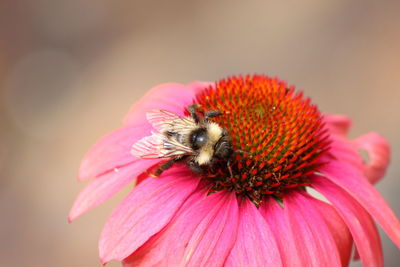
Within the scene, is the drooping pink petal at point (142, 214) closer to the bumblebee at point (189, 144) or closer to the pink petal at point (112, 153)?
the bumblebee at point (189, 144)

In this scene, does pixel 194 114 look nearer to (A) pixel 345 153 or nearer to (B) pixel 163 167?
(B) pixel 163 167

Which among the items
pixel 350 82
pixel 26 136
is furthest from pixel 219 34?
pixel 26 136

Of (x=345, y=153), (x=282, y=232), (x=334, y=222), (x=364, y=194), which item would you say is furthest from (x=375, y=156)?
(x=282, y=232)

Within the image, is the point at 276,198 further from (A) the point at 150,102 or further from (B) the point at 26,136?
(B) the point at 26,136

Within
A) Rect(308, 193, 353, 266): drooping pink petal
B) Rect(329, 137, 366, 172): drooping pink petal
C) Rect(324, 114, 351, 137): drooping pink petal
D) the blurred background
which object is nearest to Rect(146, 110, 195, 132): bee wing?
Rect(308, 193, 353, 266): drooping pink petal

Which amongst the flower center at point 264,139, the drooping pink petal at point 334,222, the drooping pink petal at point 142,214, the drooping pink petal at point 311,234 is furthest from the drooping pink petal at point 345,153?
the drooping pink petal at point 142,214

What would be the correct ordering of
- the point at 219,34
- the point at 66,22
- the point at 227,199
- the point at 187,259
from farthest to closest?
1. the point at 66,22
2. the point at 219,34
3. the point at 227,199
4. the point at 187,259
